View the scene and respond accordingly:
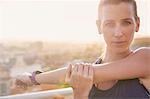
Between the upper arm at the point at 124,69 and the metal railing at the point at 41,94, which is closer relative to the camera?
the upper arm at the point at 124,69

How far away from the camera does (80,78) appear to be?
0.68 meters

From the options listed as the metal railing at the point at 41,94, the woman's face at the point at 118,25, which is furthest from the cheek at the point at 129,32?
the metal railing at the point at 41,94

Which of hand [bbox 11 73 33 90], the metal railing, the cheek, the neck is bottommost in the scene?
the metal railing

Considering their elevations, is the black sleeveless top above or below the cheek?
below

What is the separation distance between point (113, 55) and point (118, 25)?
0.10 meters

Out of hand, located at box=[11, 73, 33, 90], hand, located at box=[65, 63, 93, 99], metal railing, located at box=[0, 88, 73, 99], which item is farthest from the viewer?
metal railing, located at box=[0, 88, 73, 99]

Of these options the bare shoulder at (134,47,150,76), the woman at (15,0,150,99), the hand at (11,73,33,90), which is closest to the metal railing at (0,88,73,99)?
the hand at (11,73,33,90)

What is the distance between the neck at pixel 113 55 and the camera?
0.75 metres

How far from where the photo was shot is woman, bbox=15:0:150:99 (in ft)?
2.29

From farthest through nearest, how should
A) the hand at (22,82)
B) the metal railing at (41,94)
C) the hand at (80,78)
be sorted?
1. the metal railing at (41,94)
2. the hand at (22,82)
3. the hand at (80,78)

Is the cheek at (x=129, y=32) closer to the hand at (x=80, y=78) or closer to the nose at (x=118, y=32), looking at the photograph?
the nose at (x=118, y=32)

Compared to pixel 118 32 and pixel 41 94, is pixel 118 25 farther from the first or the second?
pixel 41 94

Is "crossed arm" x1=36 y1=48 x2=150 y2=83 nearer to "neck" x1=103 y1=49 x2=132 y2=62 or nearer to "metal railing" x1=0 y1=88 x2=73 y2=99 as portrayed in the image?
"neck" x1=103 y1=49 x2=132 y2=62

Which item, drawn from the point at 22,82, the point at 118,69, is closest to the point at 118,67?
the point at 118,69
